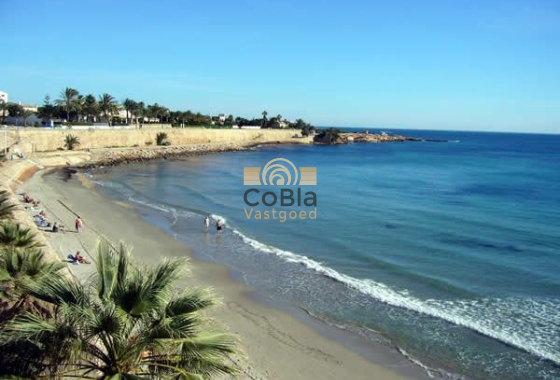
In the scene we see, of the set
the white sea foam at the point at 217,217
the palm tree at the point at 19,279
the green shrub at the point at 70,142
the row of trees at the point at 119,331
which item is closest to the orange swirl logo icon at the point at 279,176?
the white sea foam at the point at 217,217

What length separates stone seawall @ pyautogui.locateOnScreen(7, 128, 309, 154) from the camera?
5884cm

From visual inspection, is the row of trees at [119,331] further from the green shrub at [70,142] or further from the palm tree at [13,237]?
the green shrub at [70,142]

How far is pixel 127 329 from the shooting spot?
571 cm

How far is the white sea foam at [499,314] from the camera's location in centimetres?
1481

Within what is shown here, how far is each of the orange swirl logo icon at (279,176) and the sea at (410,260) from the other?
4.79 m

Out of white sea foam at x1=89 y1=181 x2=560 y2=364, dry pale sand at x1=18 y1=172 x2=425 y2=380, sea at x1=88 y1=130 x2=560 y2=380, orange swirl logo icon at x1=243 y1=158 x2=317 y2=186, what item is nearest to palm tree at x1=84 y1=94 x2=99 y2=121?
orange swirl logo icon at x1=243 y1=158 x2=317 y2=186

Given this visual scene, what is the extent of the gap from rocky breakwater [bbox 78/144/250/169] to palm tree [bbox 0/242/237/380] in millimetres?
57213

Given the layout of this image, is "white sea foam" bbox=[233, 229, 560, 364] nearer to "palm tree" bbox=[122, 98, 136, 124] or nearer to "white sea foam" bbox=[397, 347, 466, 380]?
"white sea foam" bbox=[397, 347, 466, 380]

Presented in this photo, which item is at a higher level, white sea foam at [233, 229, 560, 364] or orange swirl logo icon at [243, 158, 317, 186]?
orange swirl logo icon at [243, 158, 317, 186]

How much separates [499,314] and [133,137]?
71.1 meters

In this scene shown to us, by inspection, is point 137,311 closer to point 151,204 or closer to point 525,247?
point 525,247

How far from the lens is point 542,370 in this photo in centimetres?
1319

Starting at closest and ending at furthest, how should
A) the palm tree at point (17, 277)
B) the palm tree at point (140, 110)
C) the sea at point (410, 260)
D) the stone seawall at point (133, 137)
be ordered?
the palm tree at point (17, 277), the sea at point (410, 260), the stone seawall at point (133, 137), the palm tree at point (140, 110)

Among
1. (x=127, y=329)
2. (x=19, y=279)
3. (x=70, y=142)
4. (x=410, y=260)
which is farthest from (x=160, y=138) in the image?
(x=127, y=329)
